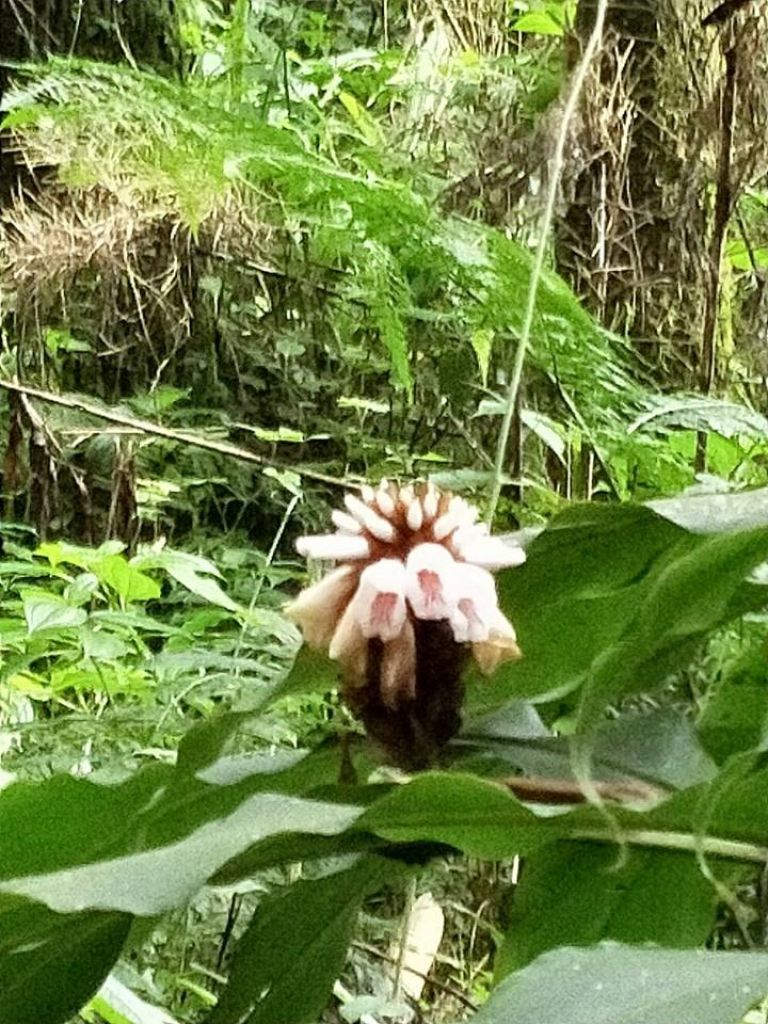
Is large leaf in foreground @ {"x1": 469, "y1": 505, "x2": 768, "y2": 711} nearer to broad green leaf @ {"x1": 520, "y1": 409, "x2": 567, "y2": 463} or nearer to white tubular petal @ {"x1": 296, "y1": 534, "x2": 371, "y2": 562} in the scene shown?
white tubular petal @ {"x1": 296, "y1": 534, "x2": 371, "y2": 562}

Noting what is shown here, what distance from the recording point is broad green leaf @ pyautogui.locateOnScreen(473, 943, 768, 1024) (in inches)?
11.6

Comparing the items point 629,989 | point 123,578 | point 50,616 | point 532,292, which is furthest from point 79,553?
point 629,989

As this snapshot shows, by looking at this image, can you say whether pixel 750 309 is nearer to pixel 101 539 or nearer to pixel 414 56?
pixel 414 56

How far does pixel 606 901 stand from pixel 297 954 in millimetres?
106

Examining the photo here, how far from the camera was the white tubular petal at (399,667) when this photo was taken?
395 mm

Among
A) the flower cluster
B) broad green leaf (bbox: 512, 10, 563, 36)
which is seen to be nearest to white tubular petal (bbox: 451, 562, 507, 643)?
the flower cluster

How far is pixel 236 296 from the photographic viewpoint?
155 centimetres

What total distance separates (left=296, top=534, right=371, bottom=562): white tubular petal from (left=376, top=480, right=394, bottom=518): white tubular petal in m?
0.01

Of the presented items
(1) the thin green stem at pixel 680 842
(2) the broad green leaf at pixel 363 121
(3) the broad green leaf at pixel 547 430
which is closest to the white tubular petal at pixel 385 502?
(1) the thin green stem at pixel 680 842

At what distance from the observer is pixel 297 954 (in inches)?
17.9

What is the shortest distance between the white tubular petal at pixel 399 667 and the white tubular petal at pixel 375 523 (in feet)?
0.10

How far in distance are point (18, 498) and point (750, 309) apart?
0.85 metres

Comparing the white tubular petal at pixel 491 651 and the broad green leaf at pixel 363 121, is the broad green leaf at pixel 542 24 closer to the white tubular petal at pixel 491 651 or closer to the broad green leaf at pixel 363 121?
the broad green leaf at pixel 363 121

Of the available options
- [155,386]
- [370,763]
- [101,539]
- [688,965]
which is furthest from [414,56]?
[688,965]
